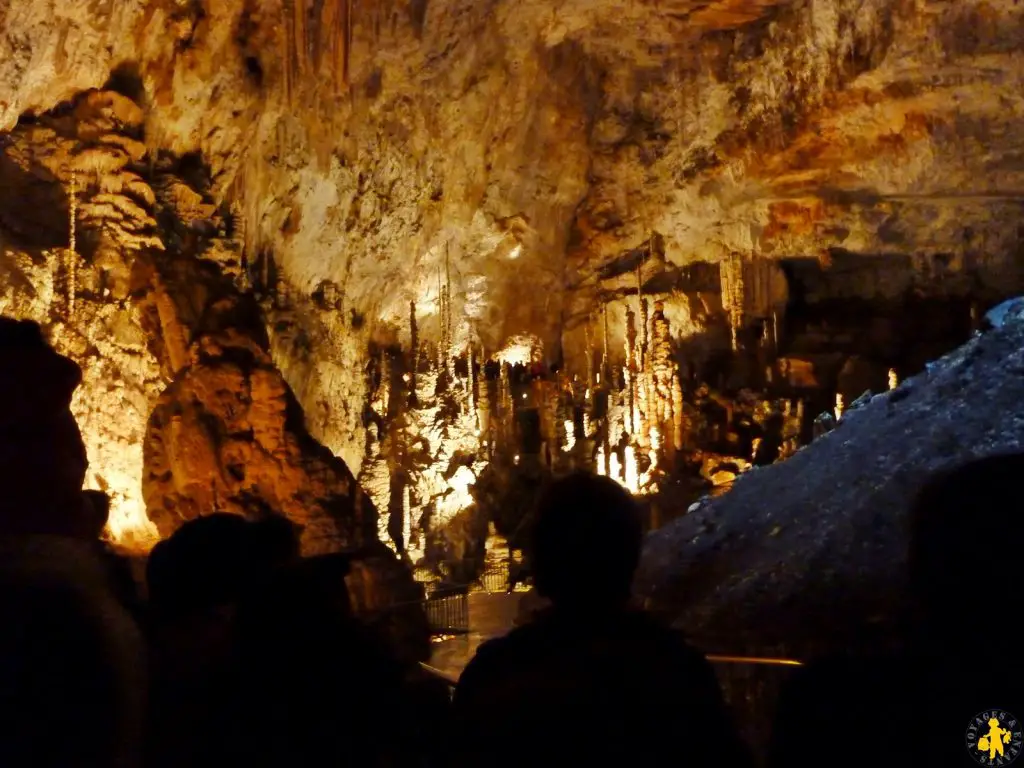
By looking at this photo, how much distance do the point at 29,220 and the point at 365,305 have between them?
6.60 metres

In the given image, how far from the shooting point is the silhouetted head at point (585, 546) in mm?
1495

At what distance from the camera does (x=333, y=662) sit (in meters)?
1.94

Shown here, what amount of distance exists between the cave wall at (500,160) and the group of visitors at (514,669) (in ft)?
27.9

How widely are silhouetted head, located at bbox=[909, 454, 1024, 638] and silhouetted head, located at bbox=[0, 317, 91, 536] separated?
148 cm

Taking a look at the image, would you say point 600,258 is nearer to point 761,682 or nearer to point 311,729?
point 761,682

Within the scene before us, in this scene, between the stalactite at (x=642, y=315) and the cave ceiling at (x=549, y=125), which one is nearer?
the cave ceiling at (x=549, y=125)

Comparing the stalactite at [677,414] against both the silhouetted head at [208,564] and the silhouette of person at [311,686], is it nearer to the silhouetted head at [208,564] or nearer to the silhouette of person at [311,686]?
the silhouetted head at [208,564]

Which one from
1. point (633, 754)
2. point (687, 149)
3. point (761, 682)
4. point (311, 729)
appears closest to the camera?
point (633, 754)

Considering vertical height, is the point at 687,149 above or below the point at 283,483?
above

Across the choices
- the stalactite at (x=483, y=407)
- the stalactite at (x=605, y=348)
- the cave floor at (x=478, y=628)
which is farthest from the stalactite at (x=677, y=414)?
the cave floor at (x=478, y=628)

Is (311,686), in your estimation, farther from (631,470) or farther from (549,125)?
(631,470)

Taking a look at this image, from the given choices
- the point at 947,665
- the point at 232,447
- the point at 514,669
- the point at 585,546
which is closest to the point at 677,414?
the point at 232,447

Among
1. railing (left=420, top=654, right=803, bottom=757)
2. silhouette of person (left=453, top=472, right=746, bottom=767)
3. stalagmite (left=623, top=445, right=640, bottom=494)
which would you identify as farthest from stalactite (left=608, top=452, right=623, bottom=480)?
silhouette of person (left=453, top=472, right=746, bottom=767)

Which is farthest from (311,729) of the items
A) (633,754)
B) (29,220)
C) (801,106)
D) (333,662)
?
(801,106)
